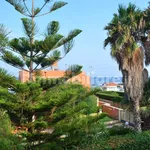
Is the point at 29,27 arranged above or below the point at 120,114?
above

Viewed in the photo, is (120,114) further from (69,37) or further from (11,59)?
(11,59)

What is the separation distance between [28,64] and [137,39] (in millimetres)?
5680

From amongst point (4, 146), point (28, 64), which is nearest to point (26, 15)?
point (28, 64)

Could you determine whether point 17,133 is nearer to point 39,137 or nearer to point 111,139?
point 39,137

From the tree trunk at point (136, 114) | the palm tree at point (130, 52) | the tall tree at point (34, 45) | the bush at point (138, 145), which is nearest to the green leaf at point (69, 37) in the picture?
the tall tree at point (34, 45)

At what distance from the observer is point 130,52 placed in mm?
10758

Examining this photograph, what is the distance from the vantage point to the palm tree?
10828 mm

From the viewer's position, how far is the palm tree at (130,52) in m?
10.8

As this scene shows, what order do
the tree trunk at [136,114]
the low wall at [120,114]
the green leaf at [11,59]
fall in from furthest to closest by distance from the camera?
the low wall at [120,114] → the tree trunk at [136,114] → the green leaf at [11,59]

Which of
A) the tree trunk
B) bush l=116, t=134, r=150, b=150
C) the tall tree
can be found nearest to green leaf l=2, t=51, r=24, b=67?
the tall tree

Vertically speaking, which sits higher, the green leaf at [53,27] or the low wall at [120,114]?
the green leaf at [53,27]

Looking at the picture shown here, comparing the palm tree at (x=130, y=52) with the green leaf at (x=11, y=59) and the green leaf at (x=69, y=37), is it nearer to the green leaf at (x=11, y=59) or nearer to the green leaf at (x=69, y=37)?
the green leaf at (x=69, y=37)

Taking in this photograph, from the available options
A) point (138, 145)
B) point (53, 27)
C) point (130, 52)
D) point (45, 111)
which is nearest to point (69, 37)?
point (53, 27)

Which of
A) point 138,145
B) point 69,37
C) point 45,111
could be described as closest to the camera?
point 138,145
